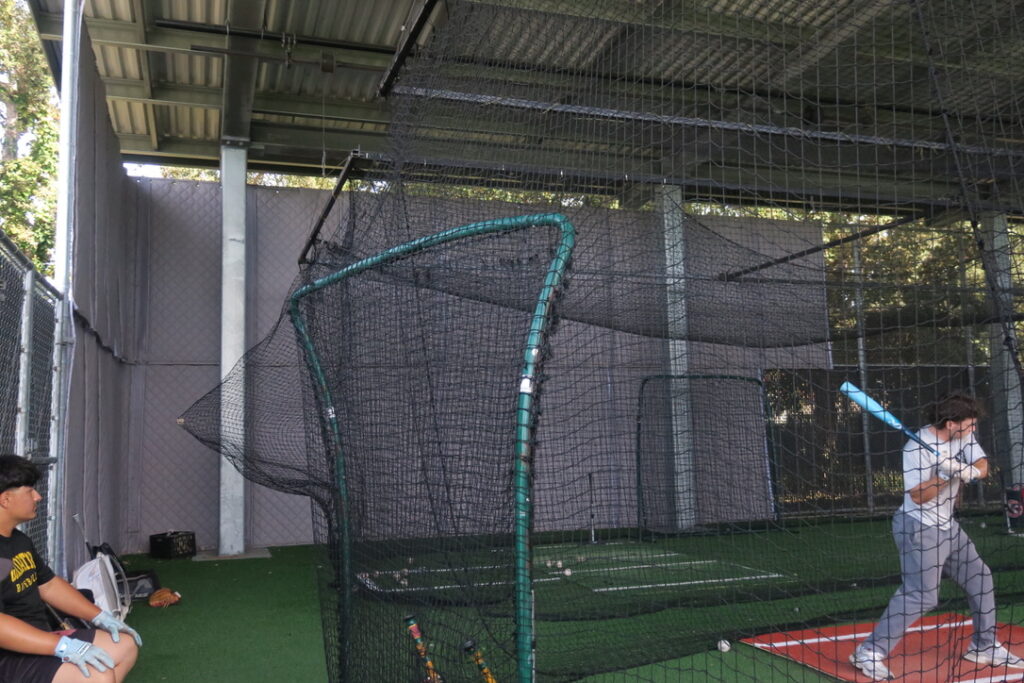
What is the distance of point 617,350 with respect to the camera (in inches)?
372

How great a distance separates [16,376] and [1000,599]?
5.48 metres

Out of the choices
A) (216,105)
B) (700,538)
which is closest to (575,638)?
(700,538)

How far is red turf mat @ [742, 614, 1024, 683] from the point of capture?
A: 383 centimetres

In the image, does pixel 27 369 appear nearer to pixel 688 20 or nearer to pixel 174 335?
pixel 688 20

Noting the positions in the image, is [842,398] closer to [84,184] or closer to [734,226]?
[734,226]

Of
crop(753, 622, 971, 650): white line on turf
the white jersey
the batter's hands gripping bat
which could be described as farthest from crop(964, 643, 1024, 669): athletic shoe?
the batter's hands gripping bat

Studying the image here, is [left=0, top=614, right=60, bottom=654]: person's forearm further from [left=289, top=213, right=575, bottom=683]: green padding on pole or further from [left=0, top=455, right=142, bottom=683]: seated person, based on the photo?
[left=289, top=213, right=575, bottom=683]: green padding on pole

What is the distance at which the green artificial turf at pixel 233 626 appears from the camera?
4109mm

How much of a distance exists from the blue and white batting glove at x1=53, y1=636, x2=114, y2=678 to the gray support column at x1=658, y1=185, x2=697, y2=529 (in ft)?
15.1

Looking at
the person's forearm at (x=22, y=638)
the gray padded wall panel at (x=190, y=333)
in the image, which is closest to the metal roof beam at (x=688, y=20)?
the person's forearm at (x=22, y=638)

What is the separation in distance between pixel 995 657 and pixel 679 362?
16.9 feet

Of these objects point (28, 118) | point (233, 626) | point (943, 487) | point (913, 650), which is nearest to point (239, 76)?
point (233, 626)

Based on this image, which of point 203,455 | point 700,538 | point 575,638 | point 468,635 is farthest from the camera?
point 203,455

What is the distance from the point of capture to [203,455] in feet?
27.8
